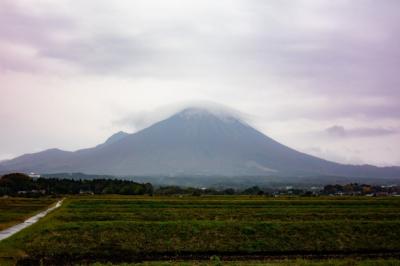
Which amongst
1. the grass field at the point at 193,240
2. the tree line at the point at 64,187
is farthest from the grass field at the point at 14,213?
the tree line at the point at 64,187

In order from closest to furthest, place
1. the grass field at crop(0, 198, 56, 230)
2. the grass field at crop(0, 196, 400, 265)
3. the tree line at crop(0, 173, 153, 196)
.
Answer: the grass field at crop(0, 196, 400, 265), the grass field at crop(0, 198, 56, 230), the tree line at crop(0, 173, 153, 196)

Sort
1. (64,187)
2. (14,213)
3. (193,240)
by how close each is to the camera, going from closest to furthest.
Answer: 1. (193,240)
2. (14,213)
3. (64,187)

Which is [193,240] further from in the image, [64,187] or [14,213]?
[64,187]

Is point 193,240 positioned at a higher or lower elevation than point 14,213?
lower

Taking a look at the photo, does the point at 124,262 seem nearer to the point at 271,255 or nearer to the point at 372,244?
the point at 271,255

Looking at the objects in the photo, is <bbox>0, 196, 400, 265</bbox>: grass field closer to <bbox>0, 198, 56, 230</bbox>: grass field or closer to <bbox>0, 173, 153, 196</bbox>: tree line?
<bbox>0, 198, 56, 230</bbox>: grass field

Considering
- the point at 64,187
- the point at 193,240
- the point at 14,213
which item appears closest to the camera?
Answer: the point at 193,240

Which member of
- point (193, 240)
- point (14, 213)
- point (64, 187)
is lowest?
point (193, 240)

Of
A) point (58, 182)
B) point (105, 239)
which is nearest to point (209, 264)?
point (105, 239)

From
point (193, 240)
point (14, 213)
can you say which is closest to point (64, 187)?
point (14, 213)

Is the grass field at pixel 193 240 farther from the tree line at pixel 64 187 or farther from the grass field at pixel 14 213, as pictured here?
the tree line at pixel 64 187

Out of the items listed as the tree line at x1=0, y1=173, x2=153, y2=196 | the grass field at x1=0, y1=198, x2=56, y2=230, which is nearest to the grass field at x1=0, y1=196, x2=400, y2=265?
the grass field at x1=0, y1=198, x2=56, y2=230

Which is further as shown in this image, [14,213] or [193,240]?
[14,213]

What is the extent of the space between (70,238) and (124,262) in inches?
226
